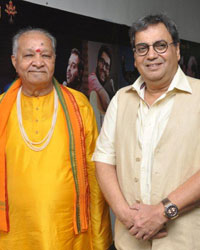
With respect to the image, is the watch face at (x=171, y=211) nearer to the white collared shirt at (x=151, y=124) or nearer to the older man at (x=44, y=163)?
the white collared shirt at (x=151, y=124)

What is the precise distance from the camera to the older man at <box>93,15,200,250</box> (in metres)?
1.49

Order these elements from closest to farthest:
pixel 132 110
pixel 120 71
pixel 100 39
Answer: pixel 132 110
pixel 100 39
pixel 120 71

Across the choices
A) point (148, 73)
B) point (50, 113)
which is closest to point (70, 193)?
point (50, 113)

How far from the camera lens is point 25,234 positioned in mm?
1925

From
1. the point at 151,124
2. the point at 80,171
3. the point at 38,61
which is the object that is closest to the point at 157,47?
the point at 151,124

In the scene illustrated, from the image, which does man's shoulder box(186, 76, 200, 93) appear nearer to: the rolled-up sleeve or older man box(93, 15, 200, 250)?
older man box(93, 15, 200, 250)

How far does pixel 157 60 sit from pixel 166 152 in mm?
428

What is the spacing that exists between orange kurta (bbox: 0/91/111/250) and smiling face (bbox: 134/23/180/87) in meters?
0.66

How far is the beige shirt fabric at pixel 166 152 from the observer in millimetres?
1493

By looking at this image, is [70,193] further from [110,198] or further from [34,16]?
[34,16]

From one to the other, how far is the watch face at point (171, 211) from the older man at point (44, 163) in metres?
Answer: 0.68

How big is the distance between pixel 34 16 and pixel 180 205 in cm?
165

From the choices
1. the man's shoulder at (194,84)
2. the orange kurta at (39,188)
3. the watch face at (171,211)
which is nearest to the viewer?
the watch face at (171,211)

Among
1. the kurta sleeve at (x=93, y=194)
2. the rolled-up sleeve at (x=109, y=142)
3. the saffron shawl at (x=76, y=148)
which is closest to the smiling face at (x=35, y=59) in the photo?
the saffron shawl at (x=76, y=148)
